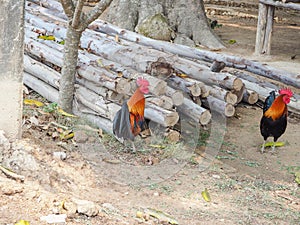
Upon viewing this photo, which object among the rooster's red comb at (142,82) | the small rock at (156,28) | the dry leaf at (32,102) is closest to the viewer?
the rooster's red comb at (142,82)

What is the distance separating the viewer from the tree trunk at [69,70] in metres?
6.10

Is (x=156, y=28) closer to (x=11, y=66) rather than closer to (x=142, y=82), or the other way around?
(x=142, y=82)

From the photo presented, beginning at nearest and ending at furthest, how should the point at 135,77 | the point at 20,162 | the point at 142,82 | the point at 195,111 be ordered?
the point at 20,162 → the point at 142,82 → the point at 135,77 → the point at 195,111

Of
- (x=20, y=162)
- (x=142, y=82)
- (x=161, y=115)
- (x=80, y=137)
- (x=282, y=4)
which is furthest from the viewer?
(x=282, y=4)

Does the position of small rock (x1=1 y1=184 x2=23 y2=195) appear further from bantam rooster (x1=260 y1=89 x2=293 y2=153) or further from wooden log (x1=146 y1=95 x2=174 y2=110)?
bantam rooster (x1=260 y1=89 x2=293 y2=153)

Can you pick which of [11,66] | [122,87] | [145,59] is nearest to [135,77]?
[122,87]

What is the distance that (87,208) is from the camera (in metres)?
4.05

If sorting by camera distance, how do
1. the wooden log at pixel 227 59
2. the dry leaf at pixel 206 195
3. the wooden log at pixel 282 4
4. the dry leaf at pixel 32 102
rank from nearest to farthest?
the dry leaf at pixel 206 195 → the dry leaf at pixel 32 102 → the wooden log at pixel 227 59 → the wooden log at pixel 282 4

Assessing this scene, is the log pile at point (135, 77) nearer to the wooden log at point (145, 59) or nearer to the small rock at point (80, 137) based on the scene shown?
the wooden log at point (145, 59)

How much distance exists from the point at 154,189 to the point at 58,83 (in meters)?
2.35

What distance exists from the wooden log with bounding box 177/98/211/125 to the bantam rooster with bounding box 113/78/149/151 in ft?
2.61

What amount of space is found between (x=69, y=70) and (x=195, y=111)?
4.83ft

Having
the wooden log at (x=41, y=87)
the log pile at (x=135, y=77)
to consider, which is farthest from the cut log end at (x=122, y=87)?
the wooden log at (x=41, y=87)

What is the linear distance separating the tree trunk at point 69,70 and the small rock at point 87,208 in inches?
95.4
